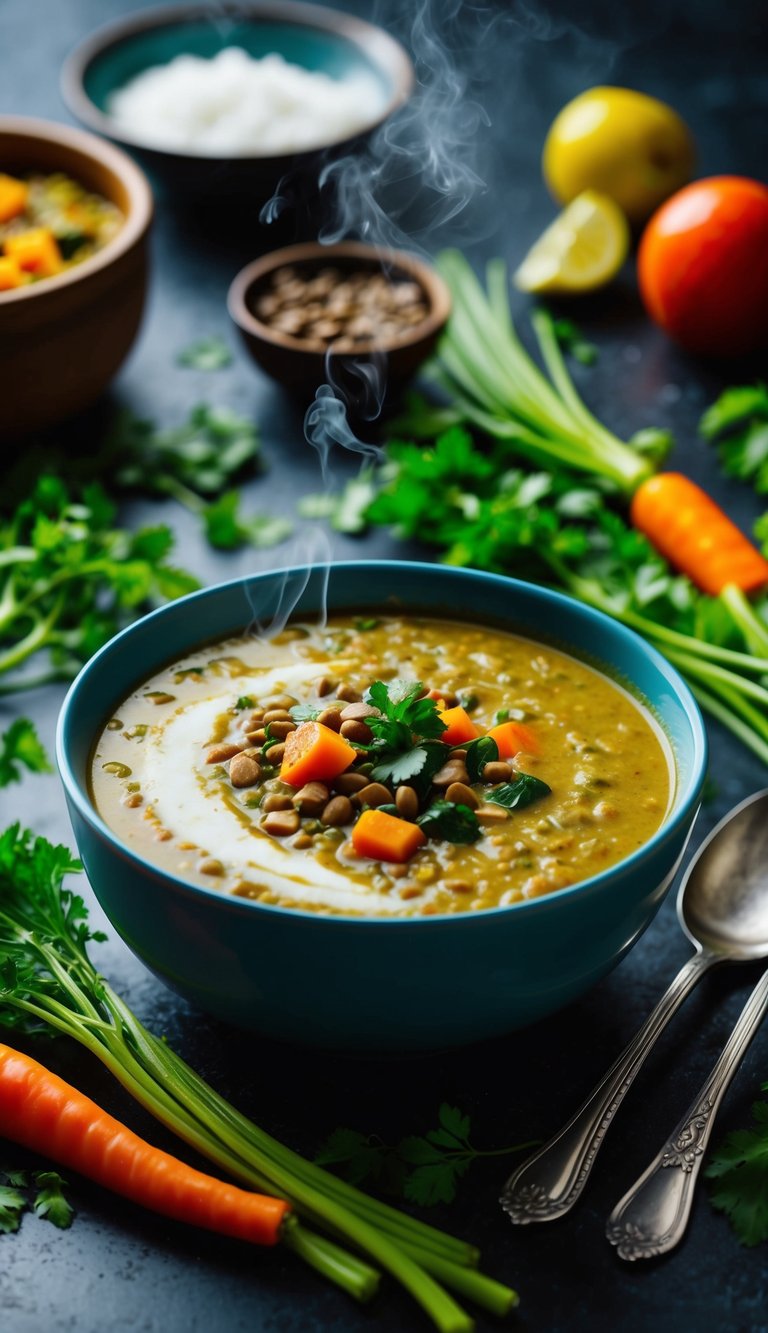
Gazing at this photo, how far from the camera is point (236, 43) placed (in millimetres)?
5680

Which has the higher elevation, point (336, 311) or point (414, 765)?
point (414, 765)

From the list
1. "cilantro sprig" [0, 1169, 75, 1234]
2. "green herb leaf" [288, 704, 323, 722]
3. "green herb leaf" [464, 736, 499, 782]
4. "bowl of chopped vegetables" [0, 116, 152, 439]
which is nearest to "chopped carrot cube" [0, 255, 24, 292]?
"bowl of chopped vegetables" [0, 116, 152, 439]

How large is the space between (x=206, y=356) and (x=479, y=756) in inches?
98.1

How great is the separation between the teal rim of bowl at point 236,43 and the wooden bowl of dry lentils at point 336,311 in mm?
881

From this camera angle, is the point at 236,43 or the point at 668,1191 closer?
the point at 668,1191

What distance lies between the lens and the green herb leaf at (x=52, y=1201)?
6.66 ft

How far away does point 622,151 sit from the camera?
4.96m

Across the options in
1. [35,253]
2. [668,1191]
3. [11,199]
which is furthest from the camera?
[11,199]

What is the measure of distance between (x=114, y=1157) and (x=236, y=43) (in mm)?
4789

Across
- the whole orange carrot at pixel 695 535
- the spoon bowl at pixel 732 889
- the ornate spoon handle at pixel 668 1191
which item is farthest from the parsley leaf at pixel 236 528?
the ornate spoon handle at pixel 668 1191

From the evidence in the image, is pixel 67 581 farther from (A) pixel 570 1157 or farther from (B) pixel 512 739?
(A) pixel 570 1157

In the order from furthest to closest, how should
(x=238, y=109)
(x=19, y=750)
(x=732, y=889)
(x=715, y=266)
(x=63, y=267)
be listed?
(x=238, y=109)
(x=715, y=266)
(x=63, y=267)
(x=19, y=750)
(x=732, y=889)

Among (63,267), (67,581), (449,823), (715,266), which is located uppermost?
(449,823)

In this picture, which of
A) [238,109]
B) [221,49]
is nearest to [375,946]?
[238,109]
